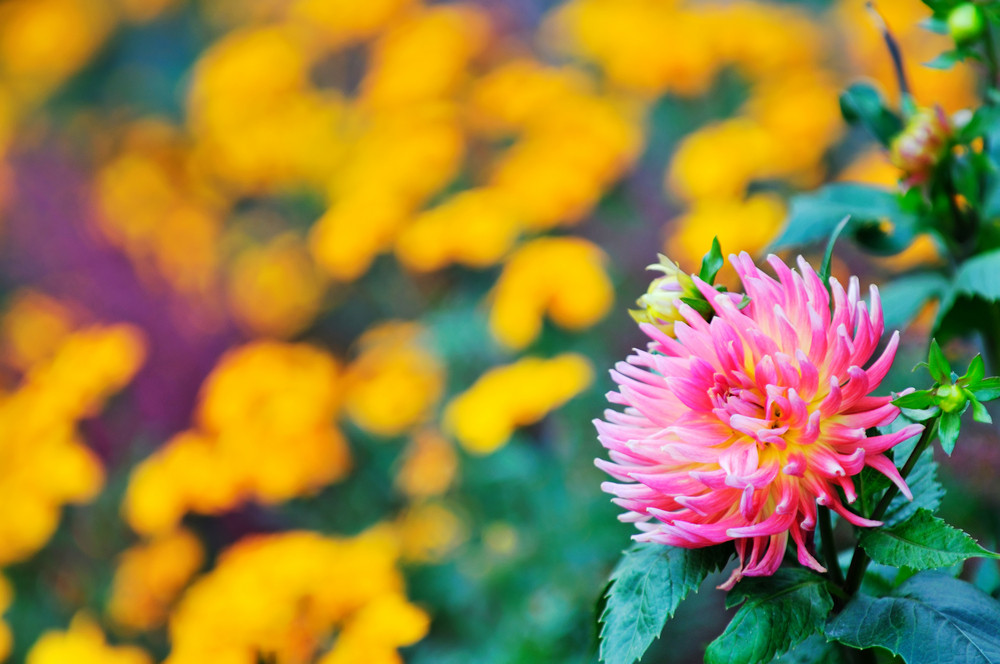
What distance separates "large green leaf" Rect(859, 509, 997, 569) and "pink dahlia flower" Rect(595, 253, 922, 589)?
0.03m

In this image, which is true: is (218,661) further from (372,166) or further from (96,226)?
(96,226)

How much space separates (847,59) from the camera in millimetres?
Answer: 2393

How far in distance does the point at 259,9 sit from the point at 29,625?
8.73 feet

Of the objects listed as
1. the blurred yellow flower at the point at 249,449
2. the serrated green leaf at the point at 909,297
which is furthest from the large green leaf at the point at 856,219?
the blurred yellow flower at the point at 249,449

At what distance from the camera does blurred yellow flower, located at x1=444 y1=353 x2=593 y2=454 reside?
137 centimetres

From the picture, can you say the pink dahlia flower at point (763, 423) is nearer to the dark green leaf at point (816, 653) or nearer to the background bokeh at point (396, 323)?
the dark green leaf at point (816, 653)

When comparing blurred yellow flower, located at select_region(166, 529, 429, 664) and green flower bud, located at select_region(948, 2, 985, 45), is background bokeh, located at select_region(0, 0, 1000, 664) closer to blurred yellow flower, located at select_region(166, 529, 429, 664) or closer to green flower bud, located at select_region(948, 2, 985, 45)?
blurred yellow flower, located at select_region(166, 529, 429, 664)

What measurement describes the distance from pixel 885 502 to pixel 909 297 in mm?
360

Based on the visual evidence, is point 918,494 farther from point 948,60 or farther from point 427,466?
point 427,466

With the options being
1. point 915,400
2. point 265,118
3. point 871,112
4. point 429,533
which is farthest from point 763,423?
point 265,118

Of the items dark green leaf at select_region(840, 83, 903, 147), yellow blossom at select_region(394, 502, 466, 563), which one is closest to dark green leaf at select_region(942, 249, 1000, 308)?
dark green leaf at select_region(840, 83, 903, 147)

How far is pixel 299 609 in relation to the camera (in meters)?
1.05

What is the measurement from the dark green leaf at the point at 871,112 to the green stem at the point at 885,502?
0.40 m

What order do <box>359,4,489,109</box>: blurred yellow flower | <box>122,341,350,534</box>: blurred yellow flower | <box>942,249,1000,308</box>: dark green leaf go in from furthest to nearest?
<box>359,4,489,109</box>: blurred yellow flower, <box>122,341,350,534</box>: blurred yellow flower, <box>942,249,1000,308</box>: dark green leaf
